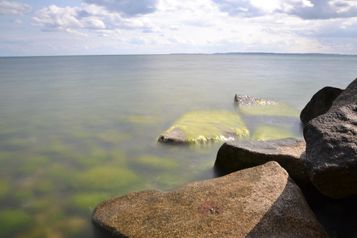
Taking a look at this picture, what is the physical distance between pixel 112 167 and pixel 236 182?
6510mm

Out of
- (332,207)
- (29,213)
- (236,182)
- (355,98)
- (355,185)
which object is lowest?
(29,213)

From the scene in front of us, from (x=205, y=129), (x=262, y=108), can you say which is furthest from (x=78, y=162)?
(x=262, y=108)

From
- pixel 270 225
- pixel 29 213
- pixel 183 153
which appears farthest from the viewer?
pixel 183 153

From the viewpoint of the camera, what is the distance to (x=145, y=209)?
8.84m

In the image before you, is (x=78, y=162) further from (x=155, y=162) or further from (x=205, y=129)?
(x=205, y=129)

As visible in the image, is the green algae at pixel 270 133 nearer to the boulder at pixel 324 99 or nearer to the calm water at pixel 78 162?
the calm water at pixel 78 162

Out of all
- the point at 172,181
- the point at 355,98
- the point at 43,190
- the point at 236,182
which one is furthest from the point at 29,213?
the point at 355,98

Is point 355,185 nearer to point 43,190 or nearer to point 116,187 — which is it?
point 116,187

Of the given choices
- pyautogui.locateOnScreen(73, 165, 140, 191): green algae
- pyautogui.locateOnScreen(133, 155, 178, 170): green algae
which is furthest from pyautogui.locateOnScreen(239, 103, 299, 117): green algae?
pyautogui.locateOnScreen(73, 165, 140, 191): green algae

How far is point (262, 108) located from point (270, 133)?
8.13 metres

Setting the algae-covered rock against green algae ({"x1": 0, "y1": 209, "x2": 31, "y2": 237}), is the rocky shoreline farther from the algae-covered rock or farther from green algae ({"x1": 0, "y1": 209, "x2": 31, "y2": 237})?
the algae-covered rock

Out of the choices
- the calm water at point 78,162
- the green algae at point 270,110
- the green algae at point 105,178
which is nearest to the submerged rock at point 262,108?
the green algae at point 270,110

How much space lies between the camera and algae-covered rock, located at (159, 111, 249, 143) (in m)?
17.6

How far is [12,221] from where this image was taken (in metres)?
10.4
